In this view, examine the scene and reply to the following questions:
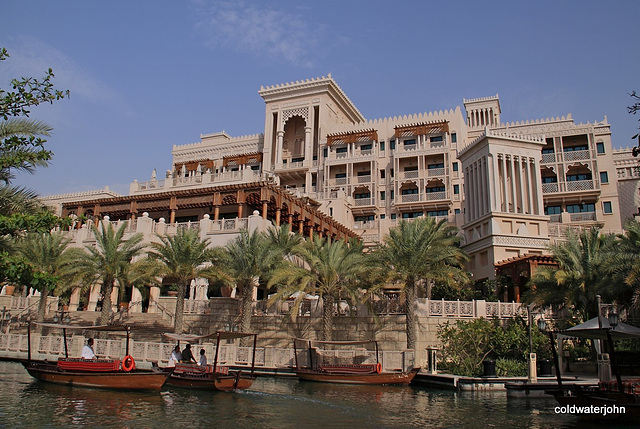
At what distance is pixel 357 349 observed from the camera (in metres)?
23.6

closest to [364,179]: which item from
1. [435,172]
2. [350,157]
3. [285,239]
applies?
[350,157]

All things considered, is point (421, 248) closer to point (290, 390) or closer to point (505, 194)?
point (290, 390)

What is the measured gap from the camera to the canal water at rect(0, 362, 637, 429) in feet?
42.1

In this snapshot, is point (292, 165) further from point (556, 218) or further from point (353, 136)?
point (556, 218)

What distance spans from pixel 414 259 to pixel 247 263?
290 inches

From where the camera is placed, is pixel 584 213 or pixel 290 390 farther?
pixel 584 213

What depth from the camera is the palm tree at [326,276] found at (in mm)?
23109

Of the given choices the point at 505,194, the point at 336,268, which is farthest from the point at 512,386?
the point at 505,194

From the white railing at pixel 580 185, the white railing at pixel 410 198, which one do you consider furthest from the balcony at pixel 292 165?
the white railing at pixel 580 185

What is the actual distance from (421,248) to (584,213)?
28.0 metres

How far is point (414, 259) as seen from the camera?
76.7 ft

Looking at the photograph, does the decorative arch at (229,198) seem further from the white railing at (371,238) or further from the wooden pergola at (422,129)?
the wooden pergola at (422,129)

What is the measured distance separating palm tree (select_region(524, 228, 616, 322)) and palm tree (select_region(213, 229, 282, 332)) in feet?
38.6

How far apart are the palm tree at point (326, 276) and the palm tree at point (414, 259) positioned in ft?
4.51
